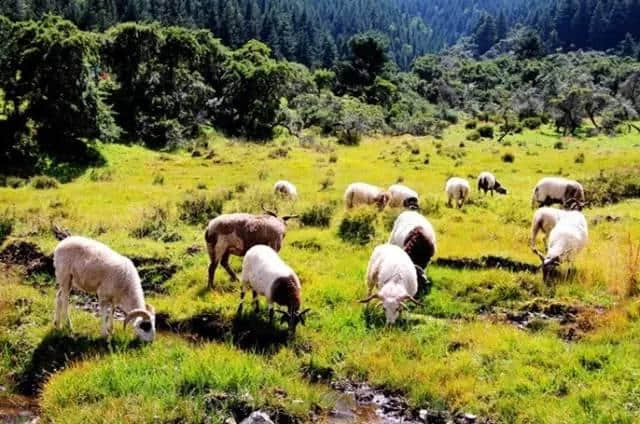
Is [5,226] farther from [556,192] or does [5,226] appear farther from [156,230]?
[556,192]

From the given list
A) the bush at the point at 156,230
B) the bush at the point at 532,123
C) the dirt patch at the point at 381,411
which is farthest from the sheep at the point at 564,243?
the bush at the point at 532,123

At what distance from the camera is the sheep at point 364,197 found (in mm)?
22000

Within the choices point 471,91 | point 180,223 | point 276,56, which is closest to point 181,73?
point 180,223

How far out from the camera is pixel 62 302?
477 inches

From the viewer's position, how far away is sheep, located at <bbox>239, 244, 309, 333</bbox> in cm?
1205

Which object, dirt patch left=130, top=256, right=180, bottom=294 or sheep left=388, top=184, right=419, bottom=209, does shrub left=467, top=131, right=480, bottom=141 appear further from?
dirt patch left=130, top=256, right=180, bottom=294

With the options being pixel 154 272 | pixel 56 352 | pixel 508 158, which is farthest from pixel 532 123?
pixel 56 352

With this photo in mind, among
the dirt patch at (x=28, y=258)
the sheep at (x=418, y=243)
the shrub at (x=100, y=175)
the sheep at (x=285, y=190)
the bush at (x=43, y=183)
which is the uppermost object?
the sheep at (x=418, y=243)

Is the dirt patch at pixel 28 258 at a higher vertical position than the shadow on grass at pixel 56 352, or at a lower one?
lower

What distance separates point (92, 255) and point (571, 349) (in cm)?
894

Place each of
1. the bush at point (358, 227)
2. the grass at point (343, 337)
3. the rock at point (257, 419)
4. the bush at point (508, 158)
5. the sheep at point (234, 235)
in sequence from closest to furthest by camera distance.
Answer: the rock at point (257, 419)
the grass at point (343, 337)
the sheep at point (234, 235)
the bush at point (358, 227)
the bush at point (508, 158)

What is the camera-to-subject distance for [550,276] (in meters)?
14.5

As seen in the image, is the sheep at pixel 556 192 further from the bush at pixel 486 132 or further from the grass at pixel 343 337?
the bush at pixel 486 132

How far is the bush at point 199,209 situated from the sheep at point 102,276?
888 cm
